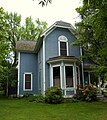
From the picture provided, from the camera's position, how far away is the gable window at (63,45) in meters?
19.3

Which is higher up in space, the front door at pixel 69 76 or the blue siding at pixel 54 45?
the blue siding at pixel 54 45

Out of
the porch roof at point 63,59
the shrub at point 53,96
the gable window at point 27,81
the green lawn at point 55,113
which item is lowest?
the green lawn at point 55,113

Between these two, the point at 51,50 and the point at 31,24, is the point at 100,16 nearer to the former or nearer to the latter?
the point at 51,50

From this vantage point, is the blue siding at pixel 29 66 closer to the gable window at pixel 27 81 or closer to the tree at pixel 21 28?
the gable window at pixel 27 81

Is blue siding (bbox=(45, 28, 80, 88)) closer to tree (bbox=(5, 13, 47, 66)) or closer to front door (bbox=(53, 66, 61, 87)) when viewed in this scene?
front door (bbox=(53, 66, 61, 87))

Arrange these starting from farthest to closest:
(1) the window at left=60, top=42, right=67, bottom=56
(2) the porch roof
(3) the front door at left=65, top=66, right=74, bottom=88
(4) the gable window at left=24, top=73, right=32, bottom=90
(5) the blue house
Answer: (4) the gable window at left=24, top=73, right=32, bottom=90 → (1) the window at left=60, top=42, right=67, bottom=56 → (3) the front door at left=65, top=66, right=74, bottom=88 → (5) the blue house → (2) the porch roof

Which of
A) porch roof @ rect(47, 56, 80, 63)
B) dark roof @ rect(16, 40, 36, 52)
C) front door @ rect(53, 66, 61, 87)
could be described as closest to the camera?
porch roof @ rect(47, 56, 80, 63)

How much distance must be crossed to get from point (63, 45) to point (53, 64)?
2.63 m

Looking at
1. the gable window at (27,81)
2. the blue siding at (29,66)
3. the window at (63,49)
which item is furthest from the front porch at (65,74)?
the gable window at (27,81)

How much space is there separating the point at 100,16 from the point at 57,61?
8.69 m

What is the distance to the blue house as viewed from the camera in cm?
1745

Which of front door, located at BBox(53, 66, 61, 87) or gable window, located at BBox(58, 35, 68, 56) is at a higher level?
gable window, located at BBox(58, 35, 68, 56)

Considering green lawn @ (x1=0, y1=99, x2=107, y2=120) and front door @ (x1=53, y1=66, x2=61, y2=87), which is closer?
green lawn @ (x1=0, y1=99, x2=107, y2=120)

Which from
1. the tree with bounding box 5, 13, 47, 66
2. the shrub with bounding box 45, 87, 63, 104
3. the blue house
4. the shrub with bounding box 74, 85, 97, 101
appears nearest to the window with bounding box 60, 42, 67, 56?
the blue house
